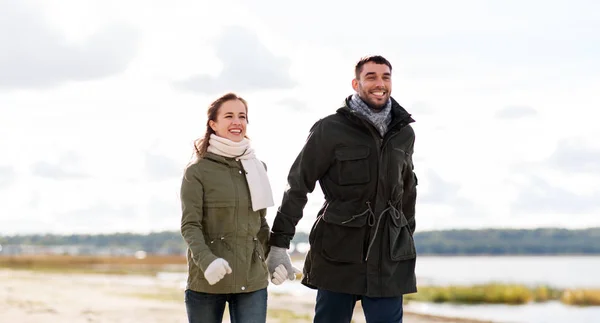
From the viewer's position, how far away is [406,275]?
5.67 meters

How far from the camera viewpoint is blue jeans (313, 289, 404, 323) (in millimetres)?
5609

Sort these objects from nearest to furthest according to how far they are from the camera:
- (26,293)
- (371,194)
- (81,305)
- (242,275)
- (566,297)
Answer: (242,275)
(371,194)
(81,305)
(26,293)
(566,297)

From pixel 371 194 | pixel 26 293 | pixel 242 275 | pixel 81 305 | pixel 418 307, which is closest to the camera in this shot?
pixel 242 275

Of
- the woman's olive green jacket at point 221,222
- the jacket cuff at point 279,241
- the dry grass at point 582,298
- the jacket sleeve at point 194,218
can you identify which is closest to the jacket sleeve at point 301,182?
the jacket cuff at point 279,241

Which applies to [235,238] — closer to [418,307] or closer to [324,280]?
[324,280]

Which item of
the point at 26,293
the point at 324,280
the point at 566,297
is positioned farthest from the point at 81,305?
the point at 566,297

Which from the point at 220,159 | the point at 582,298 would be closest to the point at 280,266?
the point at 220,159

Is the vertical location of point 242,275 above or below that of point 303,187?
below

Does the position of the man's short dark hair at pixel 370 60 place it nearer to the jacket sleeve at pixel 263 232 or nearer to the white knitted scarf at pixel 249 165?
the white knitted scarf at pixel 249 165

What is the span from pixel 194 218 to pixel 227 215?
0.18m

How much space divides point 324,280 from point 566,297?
2411 centimetres

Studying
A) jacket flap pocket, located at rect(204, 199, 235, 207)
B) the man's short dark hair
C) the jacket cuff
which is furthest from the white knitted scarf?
the man's short dark hair

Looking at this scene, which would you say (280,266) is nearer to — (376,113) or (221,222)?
(221,222)

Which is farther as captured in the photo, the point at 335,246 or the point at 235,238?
the point at 335,246
